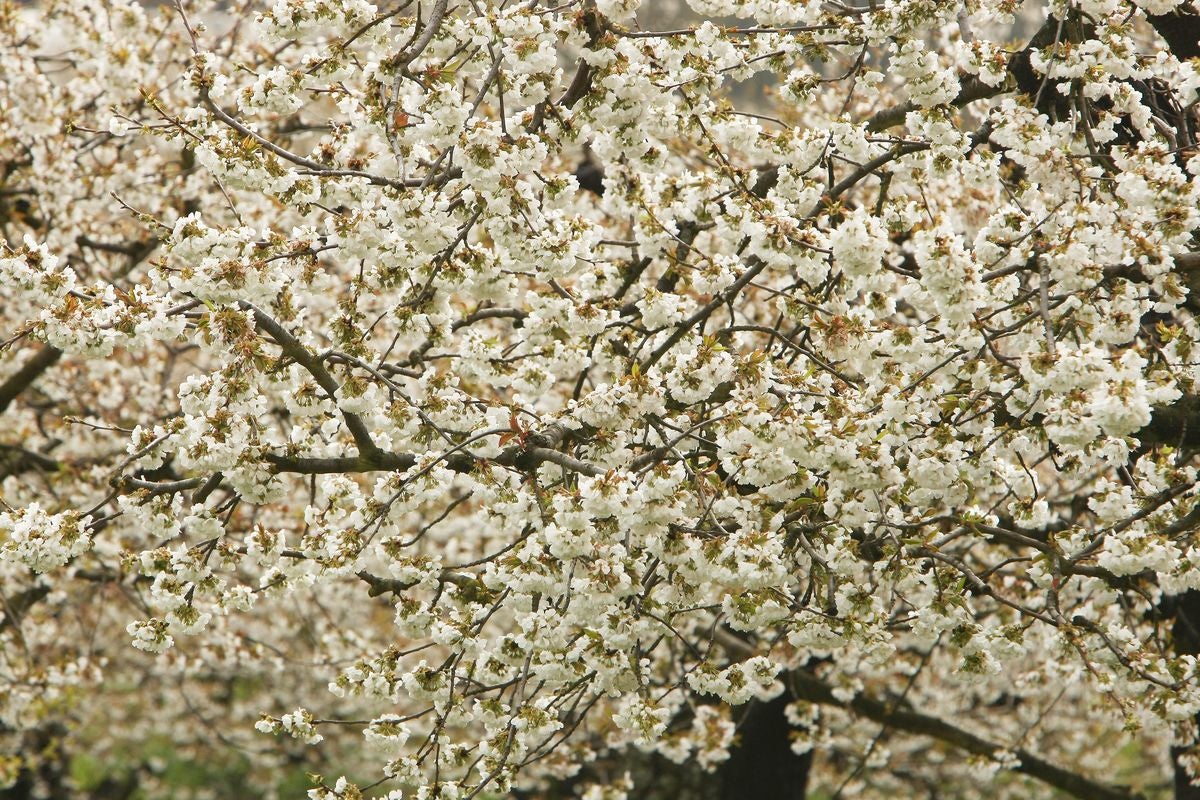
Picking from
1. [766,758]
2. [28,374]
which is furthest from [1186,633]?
[28,374]

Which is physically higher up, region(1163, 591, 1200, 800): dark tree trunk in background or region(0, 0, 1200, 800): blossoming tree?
region(0, 0, 1200, 800): blossoming tree

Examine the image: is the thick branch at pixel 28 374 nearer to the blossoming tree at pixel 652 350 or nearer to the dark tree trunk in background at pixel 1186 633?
the blossoming tree at pixel 652 350

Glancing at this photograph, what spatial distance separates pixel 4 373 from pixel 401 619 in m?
5.02

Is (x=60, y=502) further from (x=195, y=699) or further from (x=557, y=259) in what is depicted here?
(x=195, y=699)

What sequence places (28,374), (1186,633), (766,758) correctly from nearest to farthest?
(1186,633), (28,374), (766,758)

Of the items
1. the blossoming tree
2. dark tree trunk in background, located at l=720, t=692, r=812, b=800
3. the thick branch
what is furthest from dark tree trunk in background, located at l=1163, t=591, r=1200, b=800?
the thick branch

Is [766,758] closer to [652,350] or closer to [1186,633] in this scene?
[1186,633]

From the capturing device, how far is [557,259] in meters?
4.00

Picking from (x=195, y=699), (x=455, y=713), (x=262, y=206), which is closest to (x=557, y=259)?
(x=455, y=713)

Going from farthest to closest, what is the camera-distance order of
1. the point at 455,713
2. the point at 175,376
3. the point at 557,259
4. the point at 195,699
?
the point at 195,699, the point at 175,376, the point at 455,713, the point at 557,259

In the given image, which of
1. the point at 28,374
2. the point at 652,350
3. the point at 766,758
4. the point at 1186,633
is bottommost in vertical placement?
the point at 1186,633

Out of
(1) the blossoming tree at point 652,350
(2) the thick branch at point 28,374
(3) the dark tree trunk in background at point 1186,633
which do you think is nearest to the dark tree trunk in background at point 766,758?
(3) the dark tree trunk in background at point 1186,633

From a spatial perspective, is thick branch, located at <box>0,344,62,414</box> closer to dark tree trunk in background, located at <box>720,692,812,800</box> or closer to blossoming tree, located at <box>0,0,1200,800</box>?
blossoming tree, located at <box>0,0,1200,800</box>

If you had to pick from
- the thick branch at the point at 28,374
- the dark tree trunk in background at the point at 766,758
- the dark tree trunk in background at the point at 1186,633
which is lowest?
the dark tree trunk in background at the point at 1186,633
